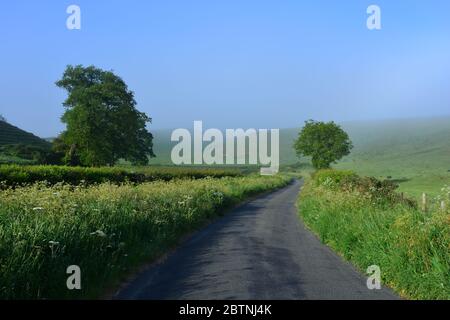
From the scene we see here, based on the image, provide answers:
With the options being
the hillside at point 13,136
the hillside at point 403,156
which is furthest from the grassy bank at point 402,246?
the hillside at point 13,136

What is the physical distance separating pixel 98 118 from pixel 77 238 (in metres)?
65.1

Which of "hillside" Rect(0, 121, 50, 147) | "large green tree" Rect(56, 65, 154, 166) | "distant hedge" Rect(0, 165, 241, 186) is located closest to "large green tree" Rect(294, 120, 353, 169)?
"large green tree" Rect(56, 65, 154, 166)

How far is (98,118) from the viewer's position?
71938mm

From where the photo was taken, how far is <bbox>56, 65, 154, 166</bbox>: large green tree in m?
70.7

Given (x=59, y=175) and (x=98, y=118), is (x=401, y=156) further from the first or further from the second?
(x=59, y=175)

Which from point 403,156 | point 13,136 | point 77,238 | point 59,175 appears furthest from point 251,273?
point 403,156

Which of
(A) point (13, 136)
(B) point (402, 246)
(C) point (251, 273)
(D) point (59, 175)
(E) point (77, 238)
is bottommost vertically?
(C) point (251, 273)

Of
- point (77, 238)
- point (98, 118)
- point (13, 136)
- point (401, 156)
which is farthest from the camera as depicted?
point (401, 156)

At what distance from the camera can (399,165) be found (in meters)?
90.7

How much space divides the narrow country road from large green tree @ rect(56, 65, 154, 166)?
191 feet

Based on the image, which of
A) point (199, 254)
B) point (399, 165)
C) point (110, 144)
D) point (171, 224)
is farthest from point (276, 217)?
point (399, 165)

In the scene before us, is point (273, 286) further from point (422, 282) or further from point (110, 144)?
point (110, 144)

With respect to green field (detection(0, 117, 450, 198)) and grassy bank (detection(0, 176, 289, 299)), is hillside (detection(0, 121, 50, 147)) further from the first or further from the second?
grassy bank (detection(0, 176, 289, 299))
